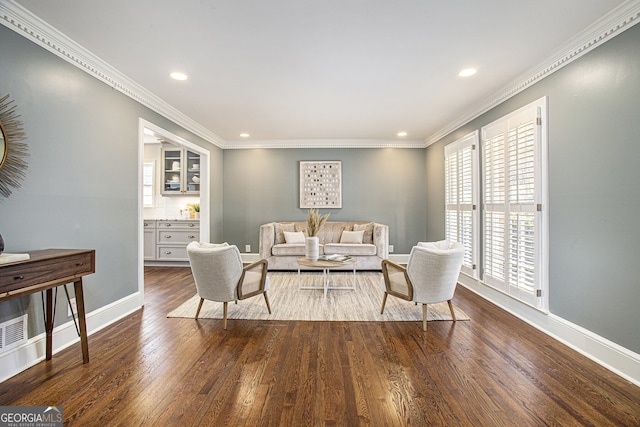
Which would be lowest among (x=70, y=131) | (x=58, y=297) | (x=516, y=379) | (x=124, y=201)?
(x=516, y=379)

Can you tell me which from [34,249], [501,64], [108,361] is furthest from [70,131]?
[501,64]

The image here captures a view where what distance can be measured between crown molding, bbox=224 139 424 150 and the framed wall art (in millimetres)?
377

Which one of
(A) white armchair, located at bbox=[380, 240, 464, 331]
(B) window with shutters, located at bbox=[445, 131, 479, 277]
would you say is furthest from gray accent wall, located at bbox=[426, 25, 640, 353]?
(B) window with shutters, located at bbox=[445, 131, 479, 277]

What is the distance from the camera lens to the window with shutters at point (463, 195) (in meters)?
3.94

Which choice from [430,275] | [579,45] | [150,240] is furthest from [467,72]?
[150,240]

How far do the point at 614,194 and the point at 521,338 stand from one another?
4.73ft

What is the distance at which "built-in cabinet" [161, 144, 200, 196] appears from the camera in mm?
5730

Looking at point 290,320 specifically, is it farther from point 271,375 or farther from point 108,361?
point 108,361

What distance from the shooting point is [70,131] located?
2.46 metres

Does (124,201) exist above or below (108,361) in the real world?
above

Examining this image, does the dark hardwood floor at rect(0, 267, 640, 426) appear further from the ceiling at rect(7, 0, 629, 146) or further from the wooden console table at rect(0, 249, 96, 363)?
the ceiling at rect(7, 0, 629, 146)

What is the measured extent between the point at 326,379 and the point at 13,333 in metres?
2.28

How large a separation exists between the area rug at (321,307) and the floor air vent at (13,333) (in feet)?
3.96

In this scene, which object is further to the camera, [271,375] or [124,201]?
[124,201]
